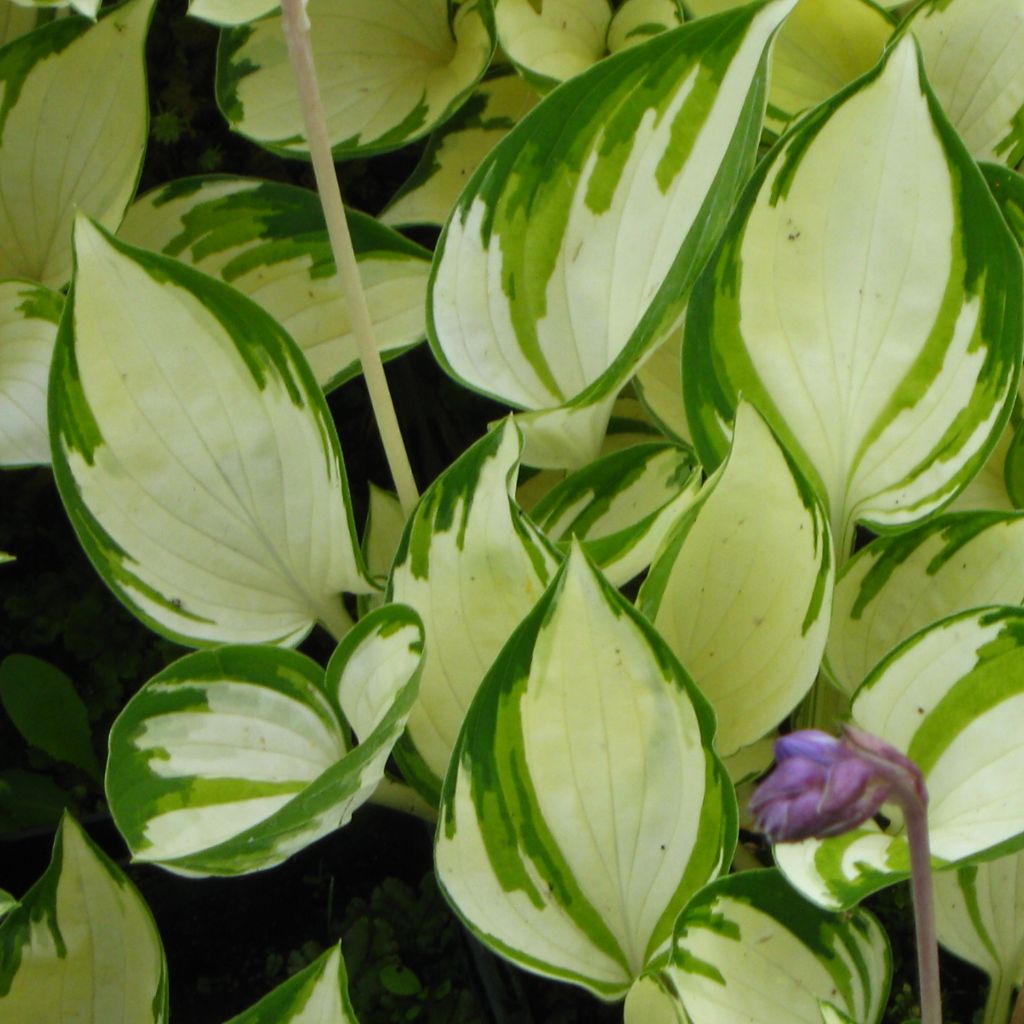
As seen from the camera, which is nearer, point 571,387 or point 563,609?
point 563,609

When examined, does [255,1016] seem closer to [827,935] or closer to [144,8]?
[827,935]

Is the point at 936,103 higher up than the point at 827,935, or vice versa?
the point at 936,103

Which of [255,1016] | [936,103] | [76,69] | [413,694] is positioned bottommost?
[255,1016]

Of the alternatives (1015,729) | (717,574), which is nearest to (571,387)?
(717,574)

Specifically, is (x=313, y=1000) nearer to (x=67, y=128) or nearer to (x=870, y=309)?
(x=870, y=309)

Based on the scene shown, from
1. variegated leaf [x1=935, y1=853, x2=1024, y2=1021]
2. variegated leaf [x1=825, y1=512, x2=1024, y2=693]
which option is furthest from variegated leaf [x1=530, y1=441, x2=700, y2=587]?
variegated leaf [x1=935, y1=853, x2=1024, y2=1021]

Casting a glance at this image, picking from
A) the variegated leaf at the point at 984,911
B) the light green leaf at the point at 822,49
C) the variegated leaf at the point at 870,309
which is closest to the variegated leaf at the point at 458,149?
the light green leaf at the point at 822,49
